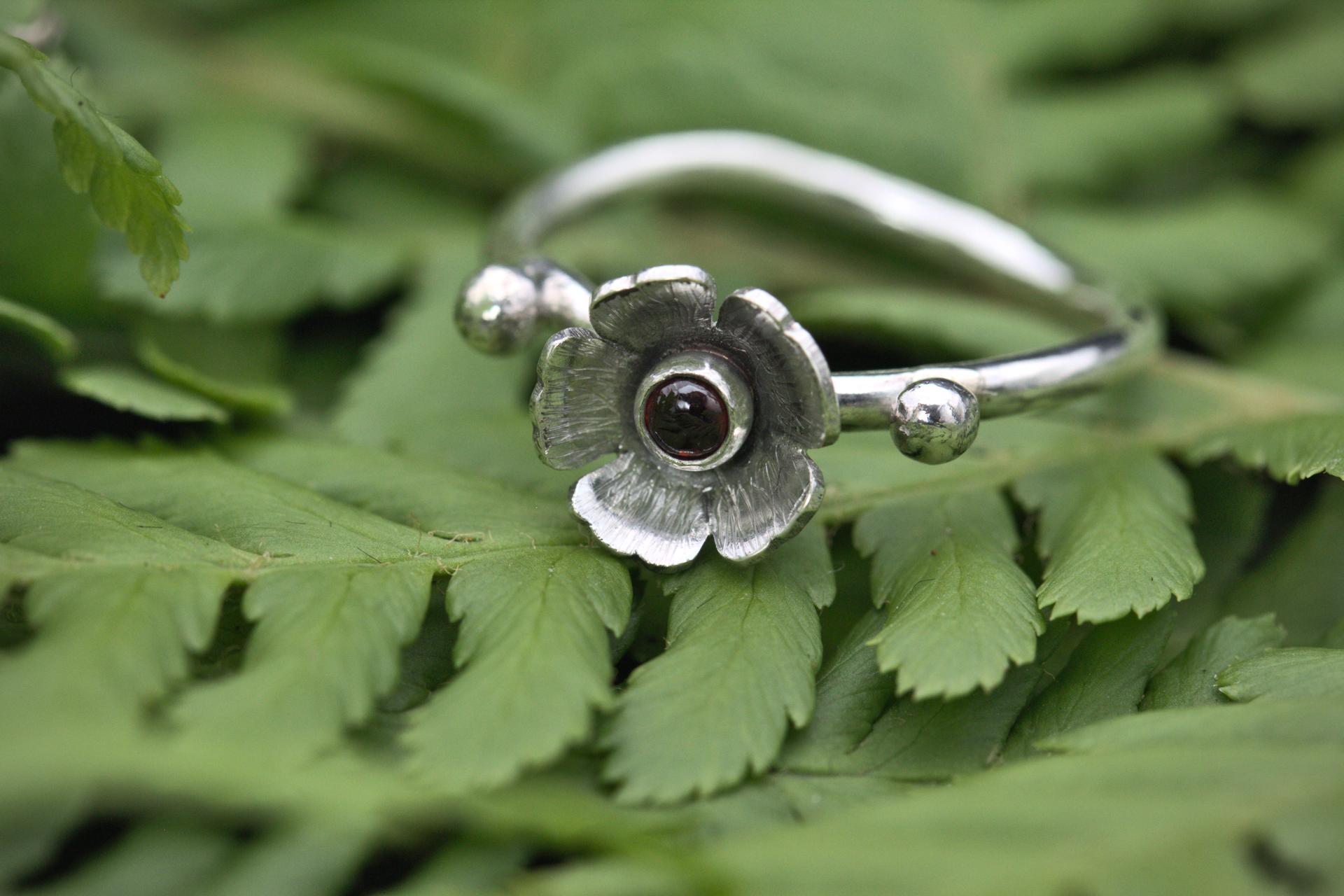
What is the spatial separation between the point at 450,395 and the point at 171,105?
3.93 ft

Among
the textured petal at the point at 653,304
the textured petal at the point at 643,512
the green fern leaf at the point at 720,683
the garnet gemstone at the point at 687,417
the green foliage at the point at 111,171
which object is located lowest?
the green fern leaf at the point at 720,683

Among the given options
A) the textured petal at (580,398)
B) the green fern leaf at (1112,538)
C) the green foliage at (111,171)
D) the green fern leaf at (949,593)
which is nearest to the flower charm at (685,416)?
the textured petal at (580,398)

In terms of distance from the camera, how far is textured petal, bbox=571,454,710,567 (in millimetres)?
1402

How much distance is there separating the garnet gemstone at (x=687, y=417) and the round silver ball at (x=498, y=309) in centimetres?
32

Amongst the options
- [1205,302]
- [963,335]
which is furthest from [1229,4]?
[963,335]

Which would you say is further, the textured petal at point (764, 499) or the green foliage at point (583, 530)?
the textured petal at point (764, 499)

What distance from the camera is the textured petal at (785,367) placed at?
131cm

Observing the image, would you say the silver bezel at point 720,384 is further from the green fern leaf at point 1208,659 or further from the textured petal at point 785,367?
the green fern leaf at point 1208,659

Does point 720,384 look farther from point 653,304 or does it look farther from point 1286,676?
point 1286,676

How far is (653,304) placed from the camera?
1.39 metres

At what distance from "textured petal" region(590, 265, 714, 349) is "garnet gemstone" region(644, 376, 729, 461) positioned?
69 mm

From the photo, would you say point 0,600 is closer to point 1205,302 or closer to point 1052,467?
point 1052,467

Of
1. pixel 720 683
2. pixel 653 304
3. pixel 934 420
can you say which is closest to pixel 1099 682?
pixel 934 420

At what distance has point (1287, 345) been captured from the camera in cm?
233
